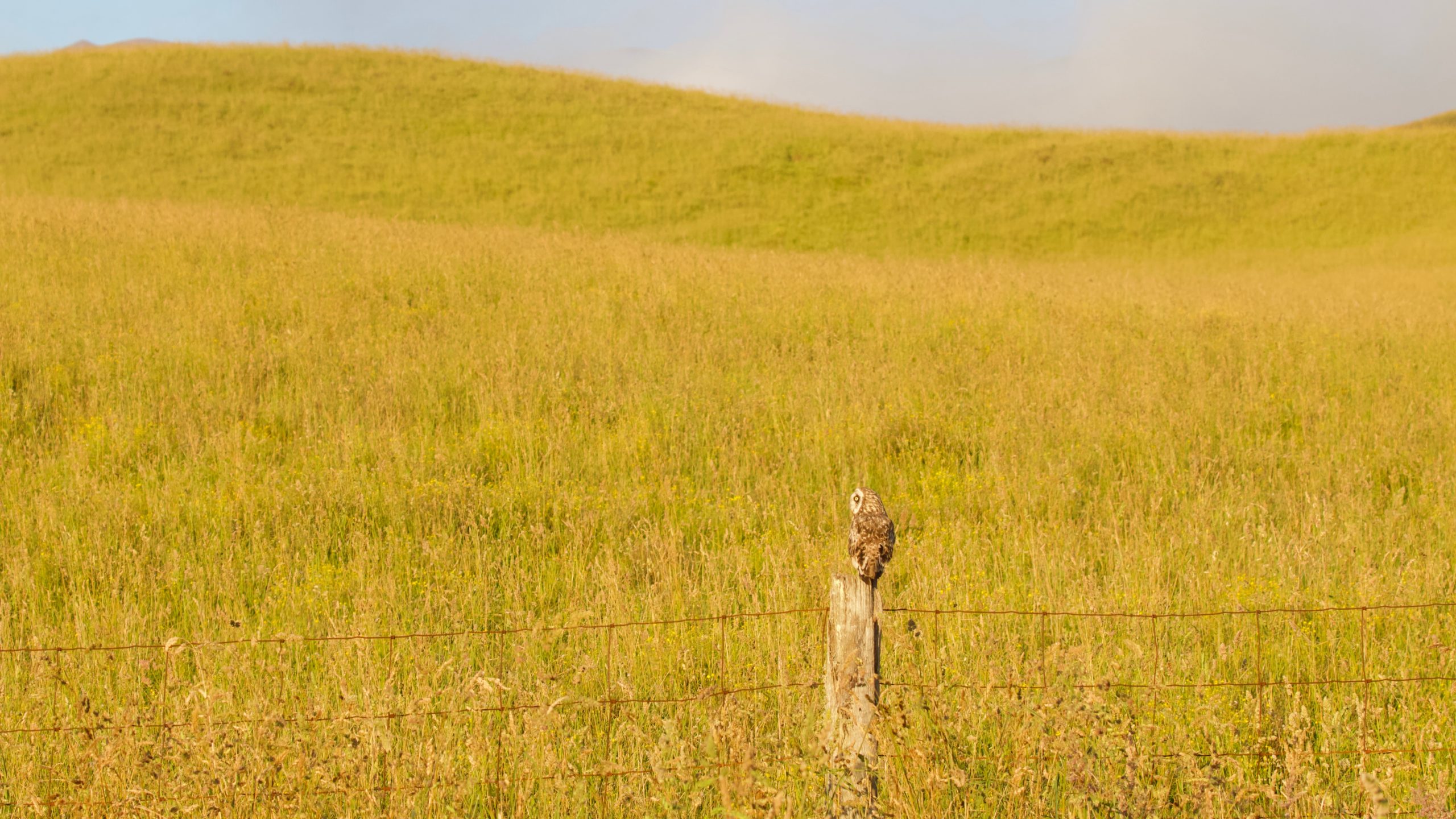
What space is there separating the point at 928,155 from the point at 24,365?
2818 centimetres

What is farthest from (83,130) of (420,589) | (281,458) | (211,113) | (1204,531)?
(1204,531)

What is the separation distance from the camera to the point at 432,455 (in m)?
5.58

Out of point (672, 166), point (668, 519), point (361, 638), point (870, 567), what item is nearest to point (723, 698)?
point (870, 567)

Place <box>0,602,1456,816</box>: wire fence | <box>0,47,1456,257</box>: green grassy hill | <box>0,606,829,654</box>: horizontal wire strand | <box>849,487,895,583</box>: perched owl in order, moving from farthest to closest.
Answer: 1. <box>0,47,1456,257</box>: green grassy hill
2. <box>0,606,829,654</box>: horizontal wire strand
3. <box>0,602,1456,816</box>: wire fence
4. <box>849,487,895,583</box>: perched owl

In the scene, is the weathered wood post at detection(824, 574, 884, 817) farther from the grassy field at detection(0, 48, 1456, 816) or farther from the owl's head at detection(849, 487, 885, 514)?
the owl's head at detection(849, 487, 885, 514)

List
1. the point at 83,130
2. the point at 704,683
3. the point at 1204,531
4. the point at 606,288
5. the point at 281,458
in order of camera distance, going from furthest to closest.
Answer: the point at 83,130
the point at 606,288
the point at 281,458
the point at 1204,531
the point at 704,683

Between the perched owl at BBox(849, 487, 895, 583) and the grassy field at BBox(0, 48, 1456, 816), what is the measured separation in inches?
21.3

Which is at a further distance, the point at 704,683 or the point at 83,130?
the point at 83,130

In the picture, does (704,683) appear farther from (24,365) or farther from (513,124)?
(513,124)

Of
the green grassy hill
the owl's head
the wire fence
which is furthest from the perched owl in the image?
the green grassy hill

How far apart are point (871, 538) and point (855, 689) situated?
16.5 inches

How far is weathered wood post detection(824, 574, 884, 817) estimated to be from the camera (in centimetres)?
232

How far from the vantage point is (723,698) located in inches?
111

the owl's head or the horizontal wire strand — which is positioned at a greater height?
the owl's head
